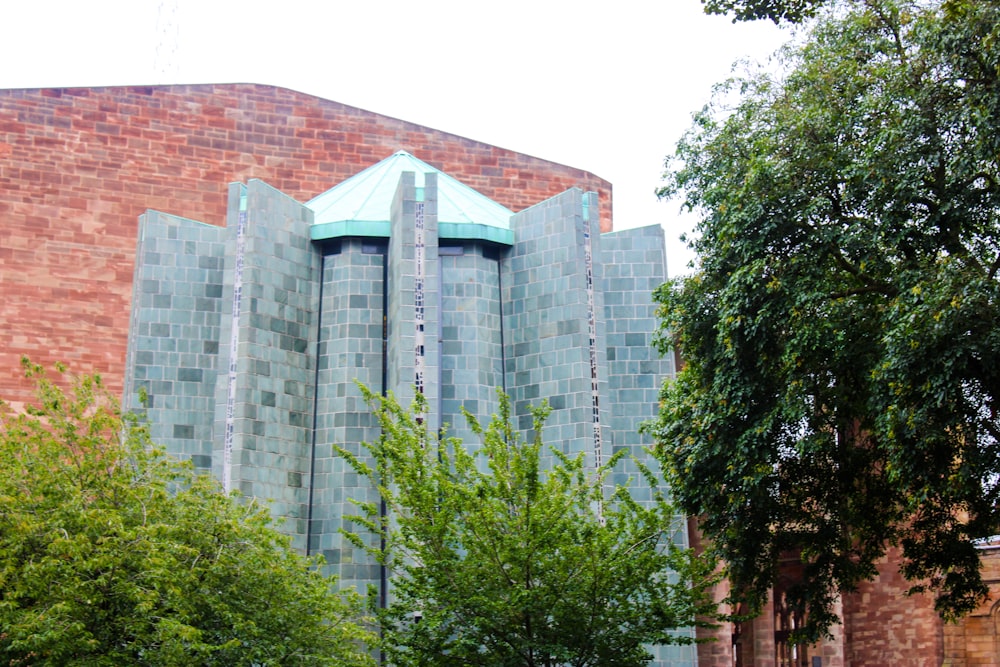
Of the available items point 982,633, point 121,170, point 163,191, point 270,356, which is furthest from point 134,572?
point 982,633

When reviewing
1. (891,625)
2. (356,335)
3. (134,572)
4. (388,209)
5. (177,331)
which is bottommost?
(891,625)

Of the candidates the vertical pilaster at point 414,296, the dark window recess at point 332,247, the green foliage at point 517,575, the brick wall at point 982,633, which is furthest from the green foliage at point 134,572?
the brick wall at point 982,633

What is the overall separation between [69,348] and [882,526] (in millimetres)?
19965

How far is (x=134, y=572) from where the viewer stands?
1708 centimetres

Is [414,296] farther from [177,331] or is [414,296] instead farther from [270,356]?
[177,331]

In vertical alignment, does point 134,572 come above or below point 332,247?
below

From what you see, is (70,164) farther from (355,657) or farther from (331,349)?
(355,657)

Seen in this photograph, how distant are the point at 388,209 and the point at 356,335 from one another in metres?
3.22

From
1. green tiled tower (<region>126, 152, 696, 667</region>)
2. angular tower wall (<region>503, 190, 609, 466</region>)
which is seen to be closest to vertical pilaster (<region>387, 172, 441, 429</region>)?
green tiled tower (<region>126, 152, 696, 667</region>)

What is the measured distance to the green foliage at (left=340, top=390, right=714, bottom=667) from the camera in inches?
743

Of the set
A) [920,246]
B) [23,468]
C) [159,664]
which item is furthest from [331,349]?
[920,246]

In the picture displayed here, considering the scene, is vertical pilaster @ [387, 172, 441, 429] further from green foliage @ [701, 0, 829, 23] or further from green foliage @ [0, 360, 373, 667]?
green foliage @ [701, 0, 829, 23]

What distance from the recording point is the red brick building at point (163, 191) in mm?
31469

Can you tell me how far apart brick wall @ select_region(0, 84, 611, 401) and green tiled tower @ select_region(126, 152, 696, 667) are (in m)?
6.02
